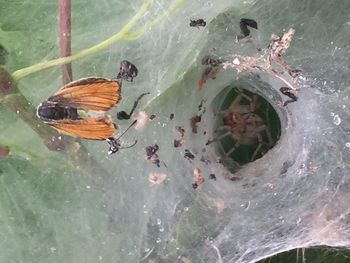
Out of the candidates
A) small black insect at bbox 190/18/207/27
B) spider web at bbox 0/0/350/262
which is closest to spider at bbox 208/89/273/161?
spider web at bbox 0/0/350/262

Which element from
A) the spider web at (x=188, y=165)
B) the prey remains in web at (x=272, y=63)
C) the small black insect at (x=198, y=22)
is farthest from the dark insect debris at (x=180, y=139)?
the small black insect at (x=198, y=22)

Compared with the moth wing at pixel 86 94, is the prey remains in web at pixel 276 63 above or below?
above

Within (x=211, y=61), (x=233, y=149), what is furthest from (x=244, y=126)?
(x=211, y=61)

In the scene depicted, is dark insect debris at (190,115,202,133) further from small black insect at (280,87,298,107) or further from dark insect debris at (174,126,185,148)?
small black insect at (280,87,298,107)

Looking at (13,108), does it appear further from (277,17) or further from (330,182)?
(330,182)

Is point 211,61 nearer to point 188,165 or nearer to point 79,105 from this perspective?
point 188,165

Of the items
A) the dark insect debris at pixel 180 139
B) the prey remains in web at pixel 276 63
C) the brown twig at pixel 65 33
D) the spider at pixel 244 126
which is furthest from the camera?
the spider at pixel 244 126

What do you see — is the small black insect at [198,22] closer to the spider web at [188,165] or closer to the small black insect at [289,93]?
the spider web at [188,165]
